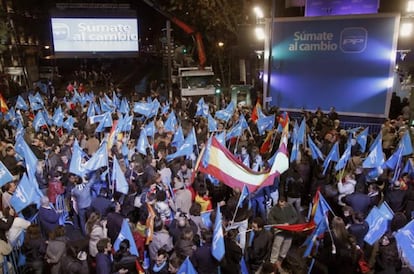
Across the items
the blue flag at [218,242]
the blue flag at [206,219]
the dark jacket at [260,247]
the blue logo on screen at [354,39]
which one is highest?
the blue logo on screen at [354,39]

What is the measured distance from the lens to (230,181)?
8.20 m

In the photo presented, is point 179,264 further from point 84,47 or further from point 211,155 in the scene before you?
point 84,47

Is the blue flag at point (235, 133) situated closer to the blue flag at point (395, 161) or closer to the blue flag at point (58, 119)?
the blue flag at point (395, 161)

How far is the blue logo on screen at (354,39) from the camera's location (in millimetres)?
17469

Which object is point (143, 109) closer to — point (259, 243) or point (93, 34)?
point (259, 243)

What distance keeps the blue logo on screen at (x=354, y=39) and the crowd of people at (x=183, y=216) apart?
7614 millimetres

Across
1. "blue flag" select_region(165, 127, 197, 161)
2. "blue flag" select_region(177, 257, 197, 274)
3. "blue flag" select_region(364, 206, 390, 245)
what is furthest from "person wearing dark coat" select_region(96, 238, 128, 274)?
"blue flag" select_region(364, 206, 390, 245)

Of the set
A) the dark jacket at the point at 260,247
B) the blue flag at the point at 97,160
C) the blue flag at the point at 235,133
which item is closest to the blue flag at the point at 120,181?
the blue flag at the point at 97,160

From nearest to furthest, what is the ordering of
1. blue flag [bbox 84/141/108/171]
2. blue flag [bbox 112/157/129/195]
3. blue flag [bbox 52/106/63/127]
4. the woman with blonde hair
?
the woman with blonde hair
blue flag [bbox 112/157/129/195]
blue flag [bbox 84/141/108/171]
blue flag [bbox 52/106/63/127]

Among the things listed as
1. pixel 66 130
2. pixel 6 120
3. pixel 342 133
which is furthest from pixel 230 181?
pixel 6 120

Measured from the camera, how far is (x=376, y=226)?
7027mm

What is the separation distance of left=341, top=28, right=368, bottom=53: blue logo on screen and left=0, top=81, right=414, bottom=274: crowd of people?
7.61m

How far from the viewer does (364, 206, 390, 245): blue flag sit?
276 inches

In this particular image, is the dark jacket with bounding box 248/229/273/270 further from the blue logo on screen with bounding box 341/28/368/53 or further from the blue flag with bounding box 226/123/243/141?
the blue logo on screen with bounding box 341/28/368/53
